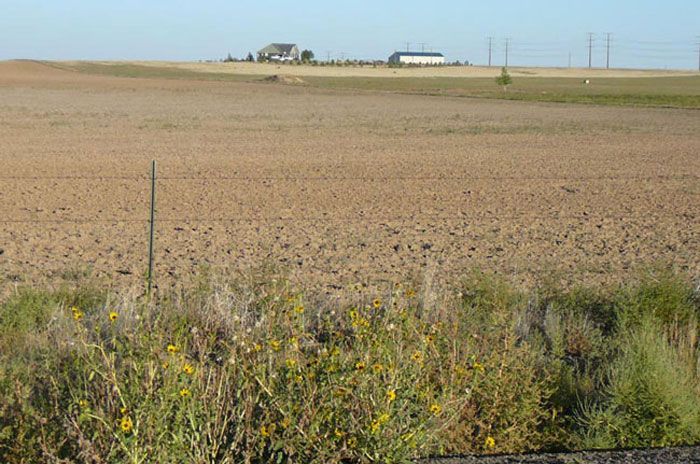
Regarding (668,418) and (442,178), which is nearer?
(668,418)

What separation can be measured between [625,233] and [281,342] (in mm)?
10099

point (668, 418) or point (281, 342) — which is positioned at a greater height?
point (281, 342)

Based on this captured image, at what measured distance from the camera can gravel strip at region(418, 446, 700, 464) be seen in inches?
242

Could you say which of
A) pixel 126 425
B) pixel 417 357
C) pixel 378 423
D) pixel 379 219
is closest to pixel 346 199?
pixel 379 219

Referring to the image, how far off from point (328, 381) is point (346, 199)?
13055 mm

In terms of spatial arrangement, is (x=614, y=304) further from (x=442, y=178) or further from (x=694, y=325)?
(x=442, y=178)

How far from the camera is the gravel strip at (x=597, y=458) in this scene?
6.15 metres

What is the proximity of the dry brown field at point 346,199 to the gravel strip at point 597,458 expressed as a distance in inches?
170

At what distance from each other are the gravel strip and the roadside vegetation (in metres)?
0.21

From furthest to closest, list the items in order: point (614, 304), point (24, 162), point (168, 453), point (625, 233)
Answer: point (24, 162) < point (625, 233) < point (614, 304) < point (168, 453)

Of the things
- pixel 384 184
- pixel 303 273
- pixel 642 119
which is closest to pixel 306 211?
pixel 384 184

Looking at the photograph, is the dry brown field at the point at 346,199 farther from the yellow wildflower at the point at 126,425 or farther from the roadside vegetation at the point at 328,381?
the yellow wildflower at the point at 126,425

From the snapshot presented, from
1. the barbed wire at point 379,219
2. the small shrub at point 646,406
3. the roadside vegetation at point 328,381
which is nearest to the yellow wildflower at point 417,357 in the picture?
the roadside vegetation at point 328,381

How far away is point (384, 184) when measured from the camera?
69.4 ft
